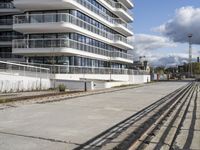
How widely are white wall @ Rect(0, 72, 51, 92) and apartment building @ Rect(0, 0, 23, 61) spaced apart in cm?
1798

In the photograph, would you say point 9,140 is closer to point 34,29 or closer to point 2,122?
point 2,122

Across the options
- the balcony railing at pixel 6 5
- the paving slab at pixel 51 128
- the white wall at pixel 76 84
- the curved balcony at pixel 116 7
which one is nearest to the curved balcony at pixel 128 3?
the curved balcony at pixel 116 7

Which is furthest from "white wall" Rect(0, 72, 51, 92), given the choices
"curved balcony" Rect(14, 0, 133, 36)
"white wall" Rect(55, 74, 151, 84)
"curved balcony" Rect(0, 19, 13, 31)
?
"curved balcony" Rect(0, 19, 13, 31)

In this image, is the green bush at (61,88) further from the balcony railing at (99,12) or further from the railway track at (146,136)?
the railway track at (146,136)

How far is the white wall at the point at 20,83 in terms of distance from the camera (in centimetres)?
2572

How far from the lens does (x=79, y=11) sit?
43469 mm

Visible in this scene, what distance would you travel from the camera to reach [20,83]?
2802cm

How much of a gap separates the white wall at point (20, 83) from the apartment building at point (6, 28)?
17982 mm

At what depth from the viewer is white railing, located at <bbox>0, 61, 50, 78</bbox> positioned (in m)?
26.5

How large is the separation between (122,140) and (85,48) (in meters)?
36.1

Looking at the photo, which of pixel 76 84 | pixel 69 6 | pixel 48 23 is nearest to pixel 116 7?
pixel 69 6

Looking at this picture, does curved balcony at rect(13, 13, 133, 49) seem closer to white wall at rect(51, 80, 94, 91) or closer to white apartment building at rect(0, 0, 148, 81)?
white apartment building at rect(0, 0, 148, 81)

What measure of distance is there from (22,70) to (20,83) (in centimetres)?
143

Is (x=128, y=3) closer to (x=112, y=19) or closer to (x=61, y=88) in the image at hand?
(x=112, y=19)
